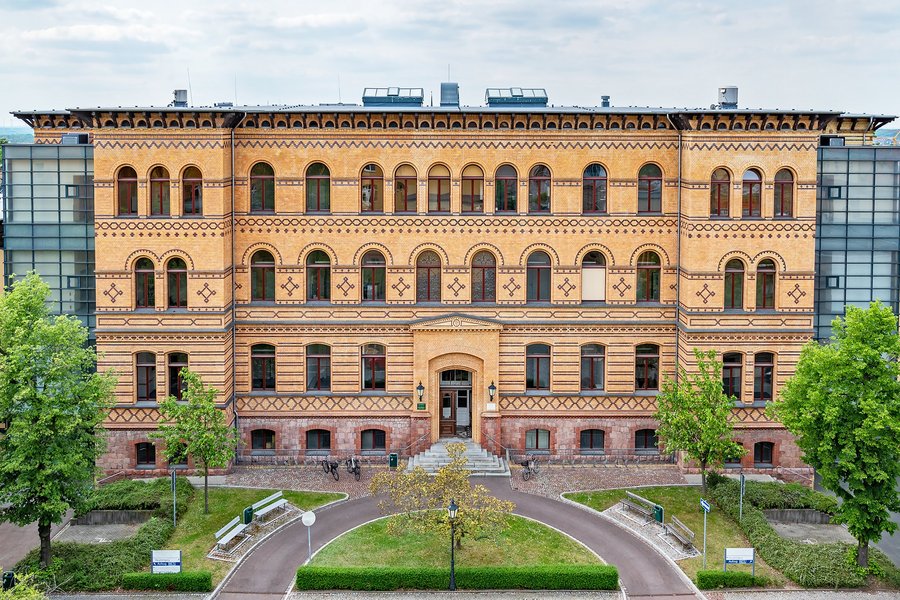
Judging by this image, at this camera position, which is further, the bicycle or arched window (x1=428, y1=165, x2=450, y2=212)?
arched window (x1=428, y1=165, x2=450, y2=212)

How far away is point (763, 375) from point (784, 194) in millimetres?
8852

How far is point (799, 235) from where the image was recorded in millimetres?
46219

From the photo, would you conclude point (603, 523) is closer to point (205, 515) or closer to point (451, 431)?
point (451, 431)

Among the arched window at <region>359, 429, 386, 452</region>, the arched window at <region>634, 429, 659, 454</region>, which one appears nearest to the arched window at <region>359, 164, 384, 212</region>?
the arched window at <region>359, 429, 386, 452</region>

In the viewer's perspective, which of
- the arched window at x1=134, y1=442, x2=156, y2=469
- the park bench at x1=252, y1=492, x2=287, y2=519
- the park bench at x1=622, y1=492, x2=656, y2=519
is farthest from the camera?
the arched window at x1=134, y1=442, x2=156, y2=469

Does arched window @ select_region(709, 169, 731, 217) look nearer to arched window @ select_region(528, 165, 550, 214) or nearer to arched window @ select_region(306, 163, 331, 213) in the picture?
arched window @ select_region(528, 165, 550, 214)

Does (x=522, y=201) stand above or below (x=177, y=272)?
above

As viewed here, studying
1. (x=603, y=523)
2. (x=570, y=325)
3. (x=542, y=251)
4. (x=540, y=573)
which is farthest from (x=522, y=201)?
(x=540, y=573)

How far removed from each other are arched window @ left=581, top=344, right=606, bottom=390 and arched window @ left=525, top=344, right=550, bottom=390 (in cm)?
181

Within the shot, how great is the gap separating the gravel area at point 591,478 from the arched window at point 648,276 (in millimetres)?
8475

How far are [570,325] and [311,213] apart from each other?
13989mm

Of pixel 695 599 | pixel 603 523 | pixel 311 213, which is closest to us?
pixel 695 599

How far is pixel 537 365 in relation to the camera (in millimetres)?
48688

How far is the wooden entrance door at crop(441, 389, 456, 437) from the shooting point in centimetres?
4906
